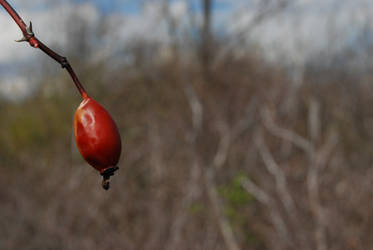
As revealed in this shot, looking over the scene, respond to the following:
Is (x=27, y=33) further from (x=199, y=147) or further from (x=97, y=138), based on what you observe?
(x=199, y=147)

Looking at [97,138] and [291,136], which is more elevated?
[291,136]

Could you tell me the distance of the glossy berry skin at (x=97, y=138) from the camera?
2.45 feet

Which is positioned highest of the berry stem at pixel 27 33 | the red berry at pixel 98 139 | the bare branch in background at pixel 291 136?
the bare branch in background at pixel 291 136

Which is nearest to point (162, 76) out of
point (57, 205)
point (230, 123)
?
point (230, 123)

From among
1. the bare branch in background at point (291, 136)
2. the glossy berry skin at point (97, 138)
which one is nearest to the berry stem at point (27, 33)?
the glossy berry skin at point (97, 138)

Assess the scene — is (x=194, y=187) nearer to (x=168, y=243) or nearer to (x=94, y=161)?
(x=168, y=243)

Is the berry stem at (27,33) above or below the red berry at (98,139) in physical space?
above

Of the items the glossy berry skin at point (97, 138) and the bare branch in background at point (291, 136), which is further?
the bare branch in background at point (291, 136)

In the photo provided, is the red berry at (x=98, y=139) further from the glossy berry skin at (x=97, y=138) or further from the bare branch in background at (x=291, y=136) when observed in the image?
the bare branch in background at (x=291, y=136)

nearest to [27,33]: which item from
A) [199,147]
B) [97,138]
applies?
[97,138]

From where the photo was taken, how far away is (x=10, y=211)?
491 centimetres

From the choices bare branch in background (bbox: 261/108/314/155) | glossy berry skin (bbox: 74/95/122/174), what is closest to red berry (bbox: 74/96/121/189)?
glossy berry skin (bbox: 74/95/122/174)

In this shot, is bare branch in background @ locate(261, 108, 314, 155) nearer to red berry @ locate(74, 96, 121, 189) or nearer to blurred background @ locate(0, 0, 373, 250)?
blurred background @ locate(0, 0, 373, 250)

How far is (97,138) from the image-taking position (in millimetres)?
753
